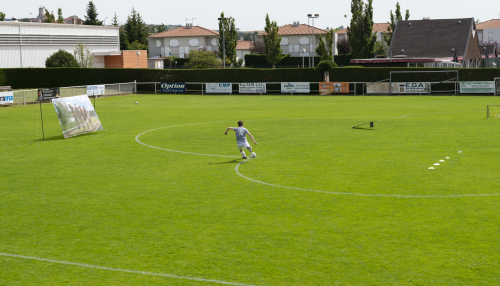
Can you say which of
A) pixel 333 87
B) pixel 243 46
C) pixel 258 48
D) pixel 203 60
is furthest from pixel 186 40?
pixel 333 87

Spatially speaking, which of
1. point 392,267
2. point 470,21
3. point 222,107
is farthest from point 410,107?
point 470,21

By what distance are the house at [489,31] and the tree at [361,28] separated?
69.3 m

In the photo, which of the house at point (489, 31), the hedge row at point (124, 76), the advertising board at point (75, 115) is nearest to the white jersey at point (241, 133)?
the advertising board at point (75, 115)

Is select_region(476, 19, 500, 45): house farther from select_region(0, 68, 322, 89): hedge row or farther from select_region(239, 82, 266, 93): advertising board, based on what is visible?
select_region(239, 82, 266, 93): advertising board

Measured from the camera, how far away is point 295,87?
57094 millimetres

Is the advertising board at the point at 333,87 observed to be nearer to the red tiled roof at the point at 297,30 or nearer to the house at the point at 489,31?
the red tiled roof at the point at 297,30

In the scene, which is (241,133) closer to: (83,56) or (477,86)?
(477,86)

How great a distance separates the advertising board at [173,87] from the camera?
60.5 m

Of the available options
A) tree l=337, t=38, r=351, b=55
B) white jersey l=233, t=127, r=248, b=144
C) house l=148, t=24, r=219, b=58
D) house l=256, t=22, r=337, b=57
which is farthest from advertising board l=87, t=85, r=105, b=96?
house l=256, t=22, r=337, b=57

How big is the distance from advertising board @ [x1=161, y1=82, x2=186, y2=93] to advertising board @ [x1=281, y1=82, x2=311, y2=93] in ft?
38.6

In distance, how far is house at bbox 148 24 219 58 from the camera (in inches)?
5084

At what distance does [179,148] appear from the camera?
850 inches

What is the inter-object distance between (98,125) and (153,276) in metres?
19.9

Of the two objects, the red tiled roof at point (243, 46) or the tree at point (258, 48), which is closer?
the tree at point (258, 48)
